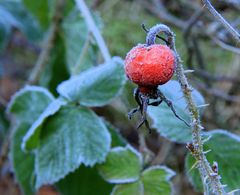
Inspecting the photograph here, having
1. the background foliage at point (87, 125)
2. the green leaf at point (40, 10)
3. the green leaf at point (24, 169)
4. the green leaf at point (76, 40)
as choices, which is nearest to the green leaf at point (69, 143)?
the background foliage at point (87, 125)

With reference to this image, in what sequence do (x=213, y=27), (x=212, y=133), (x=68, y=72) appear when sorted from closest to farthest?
1. (x=212, y=133)
2. (x=68, y=72)
3. (x=213, y=27)

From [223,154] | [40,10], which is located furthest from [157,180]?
[40,10]

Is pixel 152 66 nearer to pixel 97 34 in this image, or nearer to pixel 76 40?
pixel 97 34

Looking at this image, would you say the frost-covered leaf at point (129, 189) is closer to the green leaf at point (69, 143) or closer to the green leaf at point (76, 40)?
the green leaf at point (69, 143)

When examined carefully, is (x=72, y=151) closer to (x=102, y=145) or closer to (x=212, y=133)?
(x=102, y=145)

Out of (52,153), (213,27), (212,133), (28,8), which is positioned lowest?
(212,133)

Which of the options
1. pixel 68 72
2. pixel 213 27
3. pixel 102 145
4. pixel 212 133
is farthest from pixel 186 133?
pixel 213 27
